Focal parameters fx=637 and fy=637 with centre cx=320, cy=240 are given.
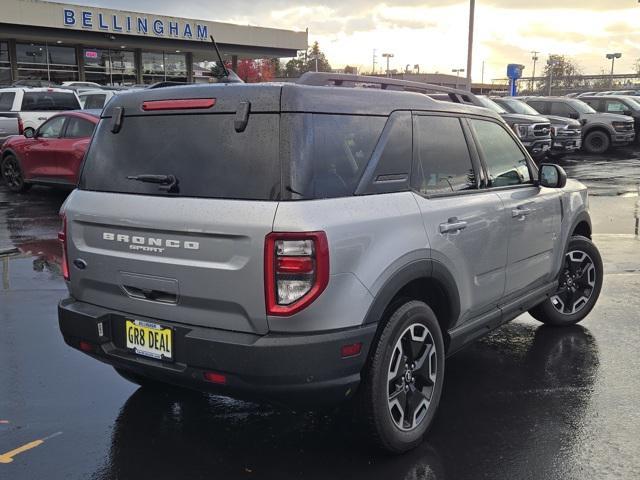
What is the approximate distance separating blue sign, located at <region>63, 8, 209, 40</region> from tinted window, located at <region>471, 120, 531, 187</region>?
3425 cm

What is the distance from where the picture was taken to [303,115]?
9.98 ft

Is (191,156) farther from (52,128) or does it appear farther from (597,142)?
(597,142)

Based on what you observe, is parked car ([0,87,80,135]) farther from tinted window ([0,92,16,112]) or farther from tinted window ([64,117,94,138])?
tinted window ([64,117,94,138])

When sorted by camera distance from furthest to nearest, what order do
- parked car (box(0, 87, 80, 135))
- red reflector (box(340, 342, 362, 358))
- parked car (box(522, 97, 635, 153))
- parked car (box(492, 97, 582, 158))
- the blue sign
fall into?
the blue sign → parked car (box(522, 97, 635, 153)) → parked car (box(492, 97, 582, 158)) → parked car (box(0, 87, 80, 135)) → red reflector (box(340, 342, 362, 358))

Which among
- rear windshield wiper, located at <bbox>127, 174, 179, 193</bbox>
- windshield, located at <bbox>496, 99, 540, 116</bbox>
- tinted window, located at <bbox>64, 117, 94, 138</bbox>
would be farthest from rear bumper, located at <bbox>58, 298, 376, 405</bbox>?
windshield, located at <bbox>496, 99, 540, 116</bbox>

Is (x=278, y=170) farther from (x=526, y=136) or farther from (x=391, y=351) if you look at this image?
(x=526, y=136)

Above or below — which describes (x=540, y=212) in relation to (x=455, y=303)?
above

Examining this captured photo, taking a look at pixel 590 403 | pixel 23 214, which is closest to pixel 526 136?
pixel 23 214

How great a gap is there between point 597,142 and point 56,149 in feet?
63.2

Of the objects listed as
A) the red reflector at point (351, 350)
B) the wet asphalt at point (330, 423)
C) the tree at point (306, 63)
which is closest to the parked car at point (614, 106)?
the wet asphalt at point (330, 423)

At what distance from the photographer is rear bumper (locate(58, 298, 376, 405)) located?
9.50 ft

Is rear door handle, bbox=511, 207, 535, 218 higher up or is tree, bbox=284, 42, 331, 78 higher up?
tree, bbox=284, 42, 331, 78

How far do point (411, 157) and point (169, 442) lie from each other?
83.2 inches

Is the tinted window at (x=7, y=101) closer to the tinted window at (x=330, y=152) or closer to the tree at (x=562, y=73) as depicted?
the tinted window at (x=330, y=152)
